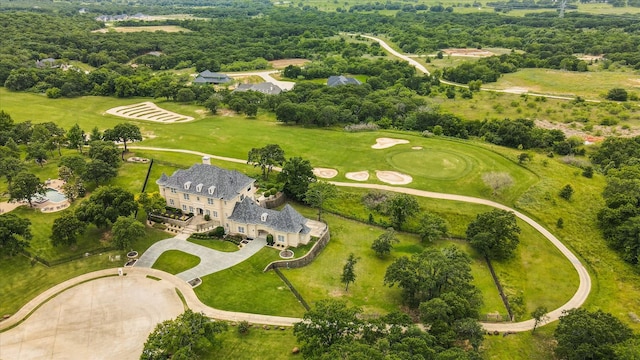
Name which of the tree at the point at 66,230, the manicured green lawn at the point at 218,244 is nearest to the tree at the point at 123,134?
the tree at the point at 66,230

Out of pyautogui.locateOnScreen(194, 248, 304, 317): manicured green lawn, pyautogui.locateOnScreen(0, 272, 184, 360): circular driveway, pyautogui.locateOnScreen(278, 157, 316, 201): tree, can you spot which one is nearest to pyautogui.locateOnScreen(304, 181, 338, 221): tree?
pyautogui.locateOnScreen(278, 157, 316, 201): tree

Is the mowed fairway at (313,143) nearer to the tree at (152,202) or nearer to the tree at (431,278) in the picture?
the tree at (431,278)

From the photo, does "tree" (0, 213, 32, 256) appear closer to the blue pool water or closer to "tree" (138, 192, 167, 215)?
"tree" (138, 192, 167, 215)

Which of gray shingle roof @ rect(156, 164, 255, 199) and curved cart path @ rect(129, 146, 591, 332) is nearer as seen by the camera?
curved cart path @ rect(129, 146, 591, 332)

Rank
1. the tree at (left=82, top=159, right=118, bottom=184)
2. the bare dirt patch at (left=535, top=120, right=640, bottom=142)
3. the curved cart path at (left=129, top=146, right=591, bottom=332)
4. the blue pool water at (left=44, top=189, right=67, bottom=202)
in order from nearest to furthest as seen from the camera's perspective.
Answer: the curved cart path at (left=129, top=146, right=591, bottom=332)
the blue pool water at (left=44, top=189, right=67, bottom=202)
the tree at (left=82, top=159, right=118, bottom=184)
the bare dirt patch at (left=535, top=120, right=640, bottom=142)

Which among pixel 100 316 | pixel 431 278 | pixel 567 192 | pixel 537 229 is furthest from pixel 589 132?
pixel 100 316

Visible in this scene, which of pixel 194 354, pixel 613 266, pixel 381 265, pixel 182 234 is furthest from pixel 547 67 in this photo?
pixel 194 354

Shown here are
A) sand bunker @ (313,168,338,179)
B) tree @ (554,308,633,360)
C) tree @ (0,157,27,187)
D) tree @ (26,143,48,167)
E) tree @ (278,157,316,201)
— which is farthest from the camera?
sand bunker @ (313,168,338,179)
